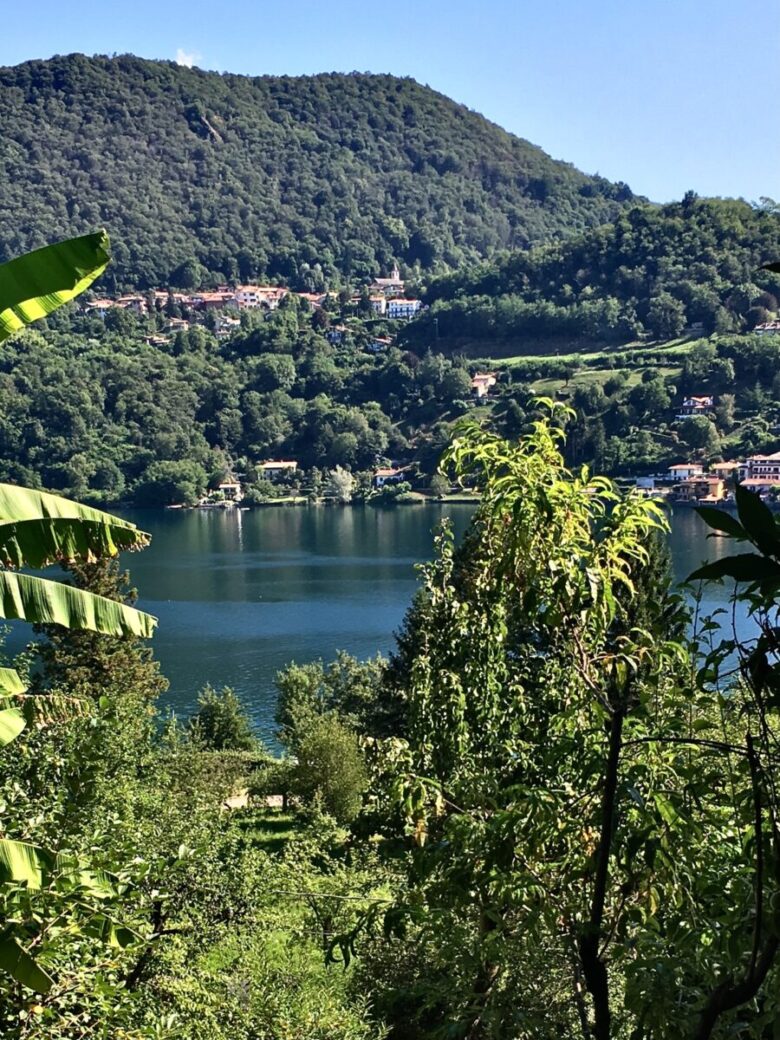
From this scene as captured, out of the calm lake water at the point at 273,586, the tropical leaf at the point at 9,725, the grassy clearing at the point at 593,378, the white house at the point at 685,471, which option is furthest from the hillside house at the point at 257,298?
the tropical leaf at the point at 9,725

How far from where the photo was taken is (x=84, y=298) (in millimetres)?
132875

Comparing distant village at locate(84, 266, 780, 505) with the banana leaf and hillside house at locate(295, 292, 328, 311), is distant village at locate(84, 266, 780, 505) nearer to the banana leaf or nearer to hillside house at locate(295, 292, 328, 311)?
hillside house at locate(295, 292, 328, 311)

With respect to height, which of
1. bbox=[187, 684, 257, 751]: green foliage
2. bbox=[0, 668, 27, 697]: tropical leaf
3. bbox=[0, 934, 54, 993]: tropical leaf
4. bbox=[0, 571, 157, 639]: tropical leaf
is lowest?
bbox=[187, 684, 257, 751]: green foliage

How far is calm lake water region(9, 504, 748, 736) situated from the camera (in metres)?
32.7

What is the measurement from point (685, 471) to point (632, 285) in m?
46.7

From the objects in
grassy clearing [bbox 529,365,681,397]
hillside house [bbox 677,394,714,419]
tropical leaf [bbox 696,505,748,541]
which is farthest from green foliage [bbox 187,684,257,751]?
grassy clearing [bbox 529,365,681,397]

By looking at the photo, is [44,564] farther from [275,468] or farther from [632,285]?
[632,285]

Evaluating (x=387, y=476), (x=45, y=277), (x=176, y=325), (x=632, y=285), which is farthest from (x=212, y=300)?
(x=45, y=277)

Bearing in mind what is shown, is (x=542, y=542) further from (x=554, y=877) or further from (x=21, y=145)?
(x=21, y=145)

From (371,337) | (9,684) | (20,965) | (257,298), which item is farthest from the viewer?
(257,298)

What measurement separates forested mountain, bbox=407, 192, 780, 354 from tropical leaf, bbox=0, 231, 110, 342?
9542 cm

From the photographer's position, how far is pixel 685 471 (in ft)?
207

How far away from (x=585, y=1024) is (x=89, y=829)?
388cm

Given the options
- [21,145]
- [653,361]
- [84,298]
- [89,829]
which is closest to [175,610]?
[89,829]
